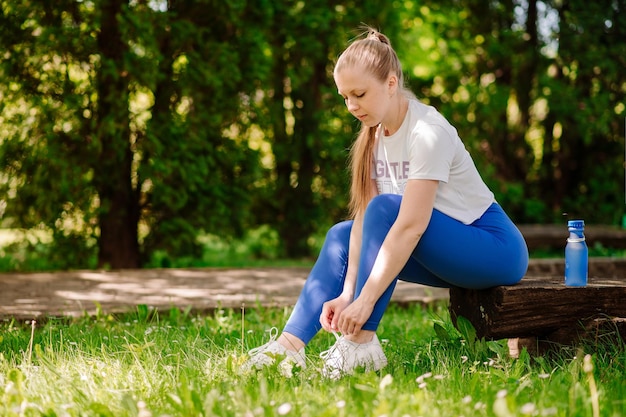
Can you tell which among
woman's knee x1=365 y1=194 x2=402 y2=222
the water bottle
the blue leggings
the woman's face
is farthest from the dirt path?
the water bottle

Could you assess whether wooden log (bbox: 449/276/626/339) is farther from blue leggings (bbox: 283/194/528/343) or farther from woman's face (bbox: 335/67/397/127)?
woman's face (bbox: 335/67/397/127)

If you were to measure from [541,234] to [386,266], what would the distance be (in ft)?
16.8

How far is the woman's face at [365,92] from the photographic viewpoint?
2.74 meters

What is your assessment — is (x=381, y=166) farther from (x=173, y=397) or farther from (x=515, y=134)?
(x=515, y=134)

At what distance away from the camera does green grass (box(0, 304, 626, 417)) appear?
2107 millimetres

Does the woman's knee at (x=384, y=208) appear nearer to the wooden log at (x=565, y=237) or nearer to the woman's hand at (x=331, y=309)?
the woman's hand at (x=331, y=309)

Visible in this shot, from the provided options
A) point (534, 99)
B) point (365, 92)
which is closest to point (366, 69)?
point (365, 92)

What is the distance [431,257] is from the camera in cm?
276

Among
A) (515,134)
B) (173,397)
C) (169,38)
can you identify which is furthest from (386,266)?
(515,134)

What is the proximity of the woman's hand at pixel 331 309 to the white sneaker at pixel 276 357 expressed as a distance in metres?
0.14

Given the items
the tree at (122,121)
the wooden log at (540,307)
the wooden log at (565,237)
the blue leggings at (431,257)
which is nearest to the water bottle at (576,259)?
the wooden log at (540,307)

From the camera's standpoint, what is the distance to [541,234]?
289 inches

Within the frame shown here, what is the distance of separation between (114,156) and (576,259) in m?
3.90

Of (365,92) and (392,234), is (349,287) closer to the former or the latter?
(392,234)
